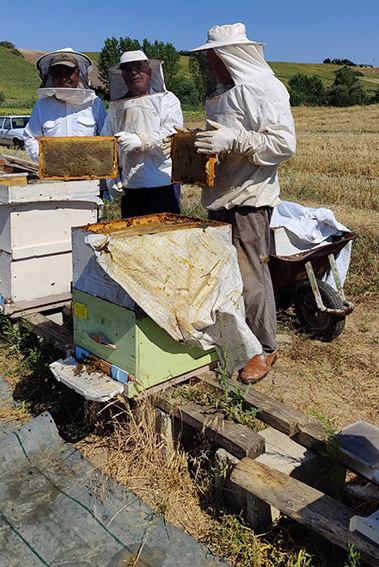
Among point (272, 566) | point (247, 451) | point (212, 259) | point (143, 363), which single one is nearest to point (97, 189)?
point (212, 259)

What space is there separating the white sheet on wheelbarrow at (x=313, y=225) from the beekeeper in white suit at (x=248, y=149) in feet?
3.16

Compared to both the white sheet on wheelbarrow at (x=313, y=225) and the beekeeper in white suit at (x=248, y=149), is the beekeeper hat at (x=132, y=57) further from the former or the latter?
the white sheet on wheelbarrow at (x=313, y=225)

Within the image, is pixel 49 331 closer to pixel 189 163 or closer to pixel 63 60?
pixel 189 163

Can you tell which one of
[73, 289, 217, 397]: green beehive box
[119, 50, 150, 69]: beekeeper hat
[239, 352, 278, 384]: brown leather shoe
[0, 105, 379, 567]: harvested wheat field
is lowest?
[0, 105, 379, 567]: harvested wheat field

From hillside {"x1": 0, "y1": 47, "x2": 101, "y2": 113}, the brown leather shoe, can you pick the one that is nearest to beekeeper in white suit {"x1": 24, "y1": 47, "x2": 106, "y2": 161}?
the brown leather shoe

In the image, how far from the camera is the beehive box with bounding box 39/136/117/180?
3576mm

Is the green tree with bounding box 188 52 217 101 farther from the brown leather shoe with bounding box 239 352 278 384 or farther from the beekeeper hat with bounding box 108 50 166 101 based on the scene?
the brown leather shoe with bounding box 239 352 278 384

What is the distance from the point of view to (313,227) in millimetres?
4336

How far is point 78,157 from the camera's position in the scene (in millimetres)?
3654

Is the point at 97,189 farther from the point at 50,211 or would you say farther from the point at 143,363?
the point at 143,363

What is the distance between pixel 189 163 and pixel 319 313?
6.04ft

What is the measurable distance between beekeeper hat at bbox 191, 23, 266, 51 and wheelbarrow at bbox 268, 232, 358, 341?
5.19 feet

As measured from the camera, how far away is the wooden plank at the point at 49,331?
3.45 m

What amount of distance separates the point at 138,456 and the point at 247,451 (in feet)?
2.01
